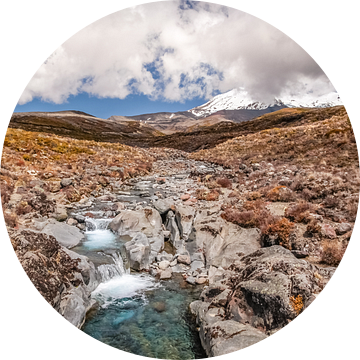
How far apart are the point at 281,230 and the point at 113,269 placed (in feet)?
27.1

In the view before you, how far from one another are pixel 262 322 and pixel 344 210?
8.30 meters

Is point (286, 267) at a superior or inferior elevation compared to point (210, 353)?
superior

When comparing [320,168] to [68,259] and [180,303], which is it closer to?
[180,303]

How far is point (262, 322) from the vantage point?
6305mm

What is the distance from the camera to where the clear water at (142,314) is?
7.18 meters

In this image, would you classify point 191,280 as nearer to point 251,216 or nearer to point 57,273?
point 251,216

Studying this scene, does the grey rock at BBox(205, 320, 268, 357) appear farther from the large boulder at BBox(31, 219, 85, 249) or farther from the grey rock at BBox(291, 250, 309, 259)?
the large boulder at BBox(31, 219, 85, 249)

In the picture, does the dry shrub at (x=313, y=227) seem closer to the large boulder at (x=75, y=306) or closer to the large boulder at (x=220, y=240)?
the large boulder at (x=220, y=240)

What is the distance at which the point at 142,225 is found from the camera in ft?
47.1

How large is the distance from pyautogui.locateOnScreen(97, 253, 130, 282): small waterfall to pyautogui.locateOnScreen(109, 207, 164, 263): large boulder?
2126 millimetres

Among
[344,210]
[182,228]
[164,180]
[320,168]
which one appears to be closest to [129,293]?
[182,228]

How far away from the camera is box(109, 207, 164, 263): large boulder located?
13570 millimetres

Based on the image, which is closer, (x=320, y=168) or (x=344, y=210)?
(x=344, y=210)

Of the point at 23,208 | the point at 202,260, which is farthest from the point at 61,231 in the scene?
the point at 202,260
